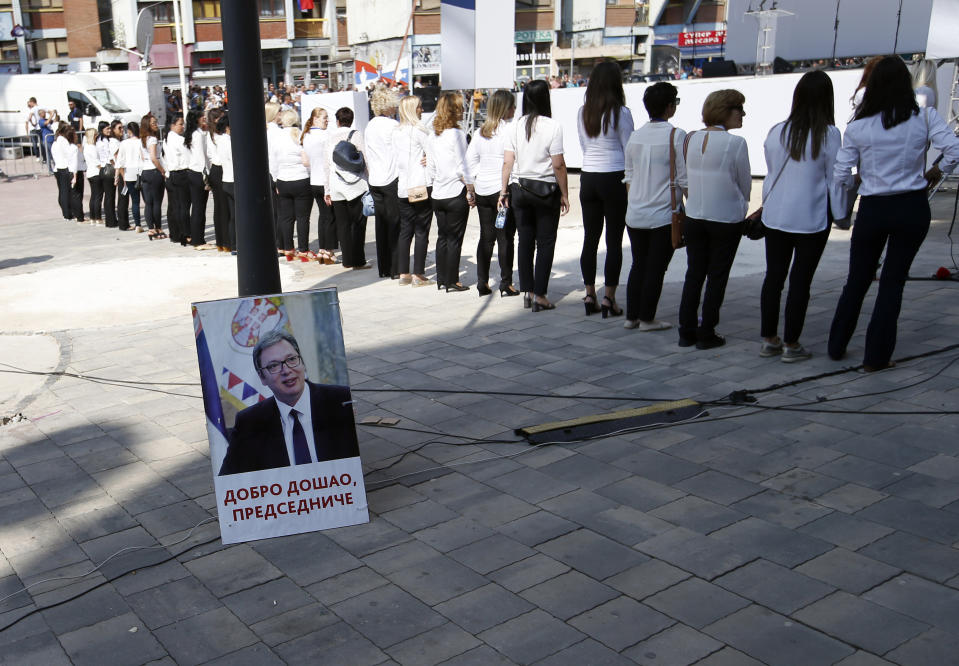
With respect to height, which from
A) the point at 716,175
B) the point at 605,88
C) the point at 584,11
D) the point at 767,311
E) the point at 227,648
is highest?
the point at 584,11

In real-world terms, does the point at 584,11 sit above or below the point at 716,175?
above

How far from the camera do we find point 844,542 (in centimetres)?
368

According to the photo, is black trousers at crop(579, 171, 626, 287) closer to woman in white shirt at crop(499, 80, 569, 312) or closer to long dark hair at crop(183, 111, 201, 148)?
woman in white shirt at crop(499, 80, 569, 312)

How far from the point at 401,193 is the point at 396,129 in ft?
2.06

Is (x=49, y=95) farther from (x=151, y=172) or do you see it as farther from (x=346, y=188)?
(x=346, y=188)

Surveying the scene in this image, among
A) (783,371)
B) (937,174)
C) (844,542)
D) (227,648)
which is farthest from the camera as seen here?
(783,371)

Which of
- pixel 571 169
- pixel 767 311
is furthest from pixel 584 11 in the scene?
pixel 767 311

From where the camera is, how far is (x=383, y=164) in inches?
359

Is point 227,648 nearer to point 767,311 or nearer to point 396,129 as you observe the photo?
point 767,311

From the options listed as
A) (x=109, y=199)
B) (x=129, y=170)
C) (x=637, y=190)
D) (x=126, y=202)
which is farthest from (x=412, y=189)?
(x=109, y=199)

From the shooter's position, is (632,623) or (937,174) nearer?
(632,623)

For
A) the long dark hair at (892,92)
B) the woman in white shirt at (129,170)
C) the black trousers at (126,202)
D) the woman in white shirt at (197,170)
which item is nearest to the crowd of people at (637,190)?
the long dark hair at (892,92)

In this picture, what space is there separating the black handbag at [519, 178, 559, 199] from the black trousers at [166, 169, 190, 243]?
264 inches

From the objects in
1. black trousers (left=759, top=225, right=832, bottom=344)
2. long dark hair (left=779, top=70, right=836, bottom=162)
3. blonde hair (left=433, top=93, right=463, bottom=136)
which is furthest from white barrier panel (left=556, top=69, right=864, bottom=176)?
long dark hair (left=779, top=70, right=836, bottom=162)
